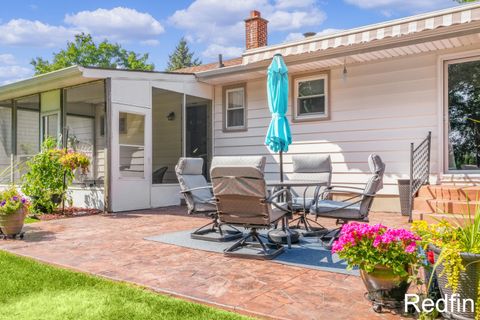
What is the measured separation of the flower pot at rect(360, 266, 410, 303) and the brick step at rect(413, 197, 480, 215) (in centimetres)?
347

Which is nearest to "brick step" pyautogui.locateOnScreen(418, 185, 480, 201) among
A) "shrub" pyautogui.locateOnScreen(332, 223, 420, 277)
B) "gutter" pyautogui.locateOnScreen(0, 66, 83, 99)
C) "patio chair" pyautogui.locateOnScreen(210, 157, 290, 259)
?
"patio chair" pyautogui.locateOnScreen(210, 157, 290, 259)

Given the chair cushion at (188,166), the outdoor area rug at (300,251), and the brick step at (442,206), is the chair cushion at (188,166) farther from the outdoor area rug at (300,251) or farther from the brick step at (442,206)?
the brick step at (442,206)

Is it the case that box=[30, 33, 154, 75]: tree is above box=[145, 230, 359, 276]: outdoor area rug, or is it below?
above

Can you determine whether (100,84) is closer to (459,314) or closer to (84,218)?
(84,218)

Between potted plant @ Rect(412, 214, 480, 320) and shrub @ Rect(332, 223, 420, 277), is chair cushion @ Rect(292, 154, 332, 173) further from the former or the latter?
potted plant @ Rect(412, 214, 480, 320)

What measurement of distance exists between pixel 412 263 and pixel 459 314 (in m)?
0.38

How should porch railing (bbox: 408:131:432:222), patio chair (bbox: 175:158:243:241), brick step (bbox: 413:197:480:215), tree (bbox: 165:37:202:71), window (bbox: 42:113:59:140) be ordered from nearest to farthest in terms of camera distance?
patio chair (bbox: 175:158:243:241)
brick step (bbox: 413:197:480:215)
porch railing (bbox: 408:131:432:222)
window (bbox: 42:113:59:140)
tree (bbox: 165:37:202:71)

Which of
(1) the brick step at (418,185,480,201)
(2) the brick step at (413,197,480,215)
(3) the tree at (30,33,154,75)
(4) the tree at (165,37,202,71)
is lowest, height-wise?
(2) the brick step at (413,197,480,215)

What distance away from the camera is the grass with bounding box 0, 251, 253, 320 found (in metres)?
2.56

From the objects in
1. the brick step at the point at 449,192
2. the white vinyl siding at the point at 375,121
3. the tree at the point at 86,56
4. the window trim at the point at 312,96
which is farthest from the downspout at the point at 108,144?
the tree at the point at 86,56

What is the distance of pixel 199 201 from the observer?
5105 millimetres

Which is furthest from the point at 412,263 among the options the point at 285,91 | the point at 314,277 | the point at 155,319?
the point at 285,91

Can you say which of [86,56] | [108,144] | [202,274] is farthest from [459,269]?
[86,56]

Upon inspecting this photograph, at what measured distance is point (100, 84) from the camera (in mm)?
8508
